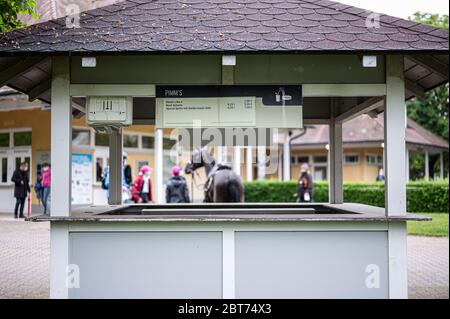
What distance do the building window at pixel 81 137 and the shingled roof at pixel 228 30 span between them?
15520 millimetres

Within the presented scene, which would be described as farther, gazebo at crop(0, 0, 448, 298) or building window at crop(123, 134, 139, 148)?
building window at crop(123, 134, 139, 148)

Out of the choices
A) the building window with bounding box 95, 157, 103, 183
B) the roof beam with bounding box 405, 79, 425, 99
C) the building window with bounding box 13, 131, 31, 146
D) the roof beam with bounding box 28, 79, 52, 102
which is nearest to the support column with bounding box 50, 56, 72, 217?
the roof beam with bounding box 28, 79, 52, 102

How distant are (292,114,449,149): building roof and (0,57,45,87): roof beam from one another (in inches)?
1078

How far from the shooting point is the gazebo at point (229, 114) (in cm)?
554

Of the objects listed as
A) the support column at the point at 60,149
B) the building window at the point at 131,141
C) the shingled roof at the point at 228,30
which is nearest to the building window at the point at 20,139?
the shingled roof at the point at 228,30

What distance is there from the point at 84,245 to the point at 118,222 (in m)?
0.40

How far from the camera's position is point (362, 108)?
23.1 ft

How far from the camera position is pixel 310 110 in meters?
8.73

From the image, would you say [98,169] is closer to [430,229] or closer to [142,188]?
[142,188]

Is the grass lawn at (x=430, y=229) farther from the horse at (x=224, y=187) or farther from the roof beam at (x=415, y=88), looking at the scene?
the roof beam at (x=415, y=88)

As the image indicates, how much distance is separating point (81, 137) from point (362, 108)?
640 inches

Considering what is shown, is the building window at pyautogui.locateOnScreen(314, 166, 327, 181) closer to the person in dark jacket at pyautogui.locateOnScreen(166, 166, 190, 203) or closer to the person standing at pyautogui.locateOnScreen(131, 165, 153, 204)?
the person standing at pyautogui.locateOnScreen(131, 165, 153, 204)

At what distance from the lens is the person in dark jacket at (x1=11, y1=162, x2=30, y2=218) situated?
419 inches
